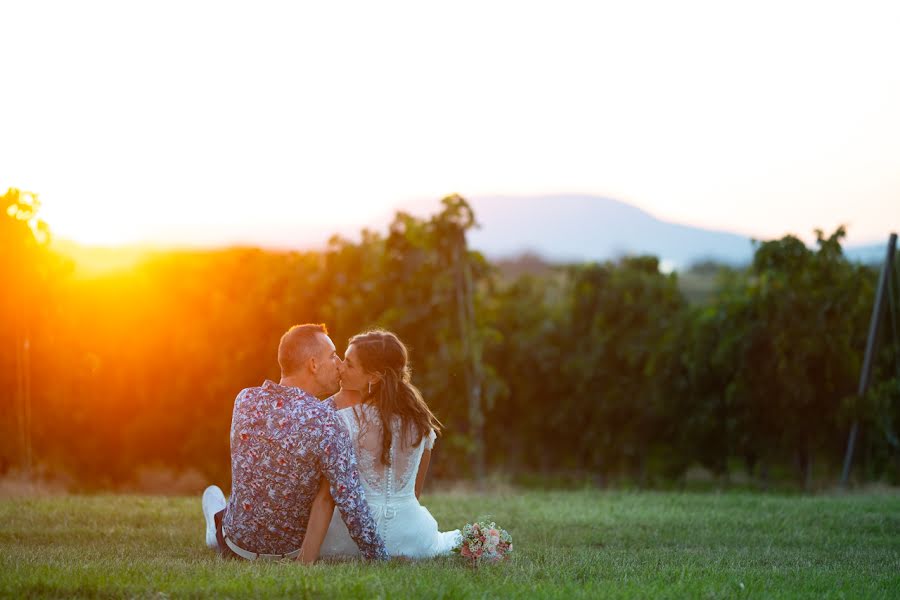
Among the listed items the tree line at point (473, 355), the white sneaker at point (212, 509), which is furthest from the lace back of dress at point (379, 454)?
the tree line at point (473, 355)

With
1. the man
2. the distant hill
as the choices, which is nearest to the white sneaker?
the man

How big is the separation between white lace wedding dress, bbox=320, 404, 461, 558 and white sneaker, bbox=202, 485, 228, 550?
91 cm

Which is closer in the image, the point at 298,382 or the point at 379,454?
the point at 298,382

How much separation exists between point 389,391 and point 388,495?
0.80 meters

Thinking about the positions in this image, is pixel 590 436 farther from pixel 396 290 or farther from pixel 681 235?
pixel 681 235

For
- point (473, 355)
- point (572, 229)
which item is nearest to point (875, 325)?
point (473, 355)

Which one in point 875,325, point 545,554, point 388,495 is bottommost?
point 545,554

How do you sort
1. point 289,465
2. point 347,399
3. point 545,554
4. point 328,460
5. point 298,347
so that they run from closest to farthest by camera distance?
point 328,460 → point 289,465 → point 298,347 → point 347,399 → point 545,554

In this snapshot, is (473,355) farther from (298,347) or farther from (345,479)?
(345,479)

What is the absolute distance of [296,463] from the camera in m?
6.98

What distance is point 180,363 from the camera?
23953mm

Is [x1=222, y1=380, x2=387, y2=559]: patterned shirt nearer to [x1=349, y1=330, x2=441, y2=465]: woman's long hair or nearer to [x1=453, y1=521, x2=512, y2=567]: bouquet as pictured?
[x1=349, y1=330, x2=441, y2=465]: woman's long hair

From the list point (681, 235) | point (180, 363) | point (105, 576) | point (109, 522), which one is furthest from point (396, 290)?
point (681, 235)

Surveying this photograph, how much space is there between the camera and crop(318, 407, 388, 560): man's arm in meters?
6.90
